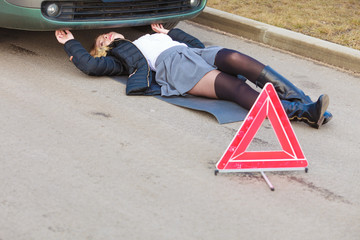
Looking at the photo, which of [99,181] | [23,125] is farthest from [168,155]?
[23,125]

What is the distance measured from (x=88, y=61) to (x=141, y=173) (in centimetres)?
161

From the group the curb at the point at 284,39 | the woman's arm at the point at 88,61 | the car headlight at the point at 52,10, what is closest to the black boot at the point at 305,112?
the woman's arm at the point at 88,61

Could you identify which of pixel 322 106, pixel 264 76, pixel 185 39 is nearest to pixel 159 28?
pixel 185 39

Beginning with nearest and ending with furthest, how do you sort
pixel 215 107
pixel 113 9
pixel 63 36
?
pixel 215 107 < pixel 63 36 < pixel 113 9

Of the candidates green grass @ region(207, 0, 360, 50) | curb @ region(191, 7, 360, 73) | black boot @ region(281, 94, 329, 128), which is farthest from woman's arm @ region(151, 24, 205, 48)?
green grass @ region(207, 0, 360, 50)

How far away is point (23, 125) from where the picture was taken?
4027mm

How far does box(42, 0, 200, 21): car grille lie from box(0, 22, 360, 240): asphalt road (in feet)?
1.74

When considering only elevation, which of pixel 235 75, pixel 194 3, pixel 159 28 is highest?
pixel 194 3

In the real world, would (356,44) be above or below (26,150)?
above

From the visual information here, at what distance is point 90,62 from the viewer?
480 centimetres

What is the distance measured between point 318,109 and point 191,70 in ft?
3.54

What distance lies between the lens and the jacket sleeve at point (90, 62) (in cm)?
481

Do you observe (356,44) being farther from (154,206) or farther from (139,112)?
(154,206)

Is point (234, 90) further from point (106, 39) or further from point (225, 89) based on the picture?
point (106, 39)
